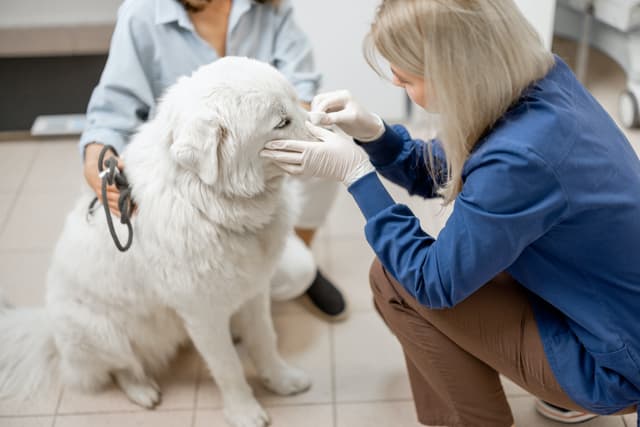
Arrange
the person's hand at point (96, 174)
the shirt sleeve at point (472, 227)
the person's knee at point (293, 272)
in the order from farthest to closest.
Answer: the person's knee at point (293, 272), the person's hand at point (96, 174), the shirt sleeve at point (472, 227)

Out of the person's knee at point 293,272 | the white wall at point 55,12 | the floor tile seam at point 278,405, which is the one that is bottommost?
the floor tile seam at point 278,405

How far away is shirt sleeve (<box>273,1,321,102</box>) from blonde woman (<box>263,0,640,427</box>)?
1.20ft

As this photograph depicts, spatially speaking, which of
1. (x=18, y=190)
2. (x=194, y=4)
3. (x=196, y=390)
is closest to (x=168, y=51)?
(x=194, y=4)

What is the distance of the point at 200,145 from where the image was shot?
1.35m

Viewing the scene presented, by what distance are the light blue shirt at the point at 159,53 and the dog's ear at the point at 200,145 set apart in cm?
51

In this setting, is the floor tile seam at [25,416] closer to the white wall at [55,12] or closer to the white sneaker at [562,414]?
the white sneaker at [562,414]

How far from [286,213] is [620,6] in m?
1.78

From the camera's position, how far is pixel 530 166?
3.97 feet

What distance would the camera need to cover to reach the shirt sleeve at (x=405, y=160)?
5.44 feet

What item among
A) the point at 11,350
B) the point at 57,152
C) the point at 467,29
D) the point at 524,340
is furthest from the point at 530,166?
the point at 57,152

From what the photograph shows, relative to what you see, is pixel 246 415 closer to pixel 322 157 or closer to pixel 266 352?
pixel 266 352

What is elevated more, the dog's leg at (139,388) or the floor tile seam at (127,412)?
the dog's leg at (139,388)

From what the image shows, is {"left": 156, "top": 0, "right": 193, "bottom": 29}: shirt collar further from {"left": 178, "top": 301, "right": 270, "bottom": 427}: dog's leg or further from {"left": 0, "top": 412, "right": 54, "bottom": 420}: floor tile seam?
{"left": 0, "top": 412, "right": 54, "bottom": 420}: floor tile seam

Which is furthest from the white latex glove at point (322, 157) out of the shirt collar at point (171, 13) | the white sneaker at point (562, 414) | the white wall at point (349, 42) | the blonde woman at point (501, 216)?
Answer: the white wall at point (349, 42)
